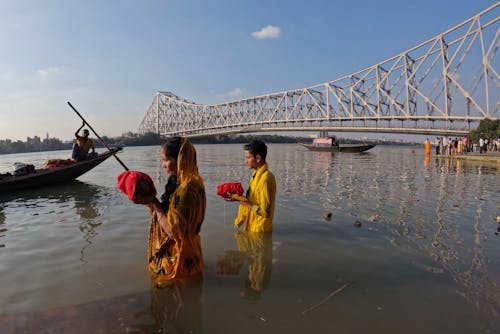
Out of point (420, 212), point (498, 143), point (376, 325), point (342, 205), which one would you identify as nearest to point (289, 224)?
point (342, 205)

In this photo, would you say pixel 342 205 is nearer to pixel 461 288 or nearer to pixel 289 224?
pixel 289 224

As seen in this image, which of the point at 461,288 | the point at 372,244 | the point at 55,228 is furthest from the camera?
the point at 55,228

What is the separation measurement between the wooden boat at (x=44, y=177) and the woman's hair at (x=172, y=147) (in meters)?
6.51

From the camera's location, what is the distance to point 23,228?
20.0 feet

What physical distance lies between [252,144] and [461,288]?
2741 mm

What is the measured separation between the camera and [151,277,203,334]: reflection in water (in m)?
2.71

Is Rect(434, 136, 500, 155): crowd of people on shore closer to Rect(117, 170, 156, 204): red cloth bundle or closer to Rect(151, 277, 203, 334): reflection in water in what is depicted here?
Rect(151, 277, 203, 334): reflection in water

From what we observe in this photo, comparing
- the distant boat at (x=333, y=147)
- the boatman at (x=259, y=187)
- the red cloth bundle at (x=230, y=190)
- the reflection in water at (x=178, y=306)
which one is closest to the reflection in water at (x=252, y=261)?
the boatman at (x=259, y=187)

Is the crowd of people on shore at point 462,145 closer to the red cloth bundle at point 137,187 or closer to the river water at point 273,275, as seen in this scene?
the river water at point 273,275

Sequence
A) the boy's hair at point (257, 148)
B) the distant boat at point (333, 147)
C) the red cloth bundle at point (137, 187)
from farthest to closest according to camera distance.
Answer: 1. the distant boat at point (333, 147)
2. the boy's hair at point (257, 148)
3. the red cloth bundle at point (137, 187)

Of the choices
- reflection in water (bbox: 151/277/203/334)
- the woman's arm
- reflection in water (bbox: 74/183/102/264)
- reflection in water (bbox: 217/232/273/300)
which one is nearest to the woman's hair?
the woman's arm

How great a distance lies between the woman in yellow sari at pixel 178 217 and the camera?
2.73 m

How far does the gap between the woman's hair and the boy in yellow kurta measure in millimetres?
1558

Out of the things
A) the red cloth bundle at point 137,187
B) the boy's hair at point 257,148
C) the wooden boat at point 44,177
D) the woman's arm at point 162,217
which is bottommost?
the wooden boat at point 44,177
